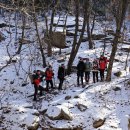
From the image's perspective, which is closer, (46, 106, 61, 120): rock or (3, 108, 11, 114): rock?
(46, 106, 61, 120): rock

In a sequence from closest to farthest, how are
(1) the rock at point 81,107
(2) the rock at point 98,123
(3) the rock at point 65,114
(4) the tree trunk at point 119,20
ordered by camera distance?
1. (2) the rock at point 98,123
2. (3) the rock at point 65,114
3. (1) the rock at point 81,107
4. (4) the tree trunk at point 119,20

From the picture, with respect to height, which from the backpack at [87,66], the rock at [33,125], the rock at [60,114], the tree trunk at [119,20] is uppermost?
the tree trunk at [119,20]

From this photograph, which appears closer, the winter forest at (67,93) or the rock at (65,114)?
the winter forest at (67,93)

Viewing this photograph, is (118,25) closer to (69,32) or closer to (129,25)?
(69,32)

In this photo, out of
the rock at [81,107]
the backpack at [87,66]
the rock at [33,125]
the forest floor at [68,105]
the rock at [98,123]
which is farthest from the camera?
the backpack at [87,66]

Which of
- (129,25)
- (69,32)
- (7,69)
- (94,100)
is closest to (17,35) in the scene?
(69,32)

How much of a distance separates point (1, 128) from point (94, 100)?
215 inches

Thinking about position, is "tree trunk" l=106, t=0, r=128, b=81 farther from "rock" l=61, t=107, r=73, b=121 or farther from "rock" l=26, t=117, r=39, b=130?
"rock" l=26, t=117, r=39, b=130

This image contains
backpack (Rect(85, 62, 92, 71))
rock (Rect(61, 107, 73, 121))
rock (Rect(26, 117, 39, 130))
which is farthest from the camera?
backpack (Rect(85, 62, 92, 71))

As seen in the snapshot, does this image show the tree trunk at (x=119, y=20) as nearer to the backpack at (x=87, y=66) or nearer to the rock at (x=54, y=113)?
the backpack at (x=87, y=66)

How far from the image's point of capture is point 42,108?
1803 cm

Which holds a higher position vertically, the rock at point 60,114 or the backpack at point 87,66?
the backpack at point 87,66

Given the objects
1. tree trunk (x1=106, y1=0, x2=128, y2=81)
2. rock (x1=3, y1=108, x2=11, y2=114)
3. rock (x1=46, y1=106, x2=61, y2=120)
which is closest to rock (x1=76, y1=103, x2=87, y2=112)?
rock (x1=46, y1=106, x2=61, y2=120)

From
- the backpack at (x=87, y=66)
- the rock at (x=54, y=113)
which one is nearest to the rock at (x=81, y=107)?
the rock at (x=54, y=113)
